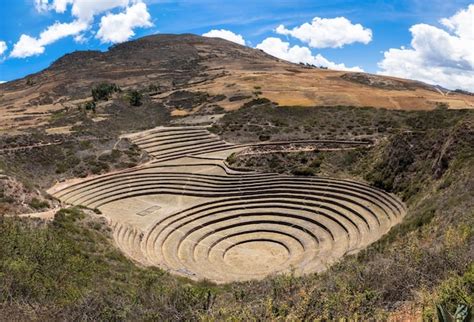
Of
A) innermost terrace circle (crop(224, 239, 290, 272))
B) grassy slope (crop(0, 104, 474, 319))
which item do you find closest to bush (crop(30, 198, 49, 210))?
grassy slope (crop(0, 104, 474, 319))

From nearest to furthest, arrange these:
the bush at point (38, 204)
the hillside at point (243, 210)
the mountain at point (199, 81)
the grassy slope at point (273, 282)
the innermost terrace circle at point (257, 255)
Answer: the grassy slope at point (273, 282), the hillside at point (243, 210), the innermost terrace circle at point (257, 255), the bush at point (38, 204), the mountain at point (199, 81)

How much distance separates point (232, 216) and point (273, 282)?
16.6 meters

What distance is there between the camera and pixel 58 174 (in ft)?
126

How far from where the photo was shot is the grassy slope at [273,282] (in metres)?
8.16

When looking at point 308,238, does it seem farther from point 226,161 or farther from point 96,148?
point 96,148

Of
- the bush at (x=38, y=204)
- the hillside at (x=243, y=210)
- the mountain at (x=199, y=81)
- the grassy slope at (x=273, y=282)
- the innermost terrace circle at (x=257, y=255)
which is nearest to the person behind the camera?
the grassy slope at (x=273, y=282)

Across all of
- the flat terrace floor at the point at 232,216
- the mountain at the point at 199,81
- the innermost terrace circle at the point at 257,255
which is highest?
the mountain at the point at 199,81

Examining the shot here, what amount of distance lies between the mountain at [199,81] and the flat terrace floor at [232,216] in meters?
29.3

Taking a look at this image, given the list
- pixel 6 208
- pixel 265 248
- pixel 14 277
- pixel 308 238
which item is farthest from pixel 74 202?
pixel 14 277

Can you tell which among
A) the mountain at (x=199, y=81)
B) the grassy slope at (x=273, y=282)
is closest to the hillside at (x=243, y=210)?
the grassy slope at (x=273, y=282)

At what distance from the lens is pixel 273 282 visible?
10.9 m

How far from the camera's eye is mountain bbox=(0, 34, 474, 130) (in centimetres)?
6378

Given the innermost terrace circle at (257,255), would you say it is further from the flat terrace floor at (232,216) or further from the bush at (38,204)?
the bush at (38,204)

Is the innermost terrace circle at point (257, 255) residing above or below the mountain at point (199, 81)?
below
